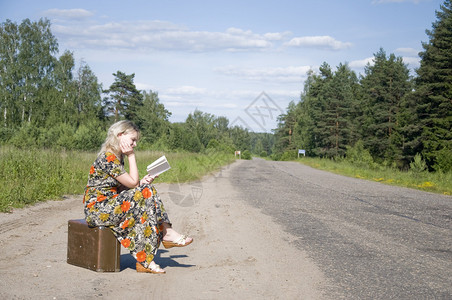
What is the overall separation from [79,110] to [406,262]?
58.7 m

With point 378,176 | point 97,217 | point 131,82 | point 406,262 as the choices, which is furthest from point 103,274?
point 131,82

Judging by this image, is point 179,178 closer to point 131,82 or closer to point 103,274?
point 103,274

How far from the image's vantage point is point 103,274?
4.85m

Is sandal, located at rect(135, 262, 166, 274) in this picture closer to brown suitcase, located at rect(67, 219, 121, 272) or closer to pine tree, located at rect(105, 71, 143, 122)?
brown suitcase, located at rect(67, 219, 121, 272)

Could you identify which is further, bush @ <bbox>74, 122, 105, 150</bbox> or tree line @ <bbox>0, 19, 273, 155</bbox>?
tree line @ <bbox>0, 19, 273, 155</bbox>

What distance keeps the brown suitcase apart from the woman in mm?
88

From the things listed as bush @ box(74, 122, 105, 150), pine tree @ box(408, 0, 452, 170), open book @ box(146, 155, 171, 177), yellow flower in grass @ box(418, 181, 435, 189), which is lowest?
yellow flower in grass @ box(418, 181, 435, 189)

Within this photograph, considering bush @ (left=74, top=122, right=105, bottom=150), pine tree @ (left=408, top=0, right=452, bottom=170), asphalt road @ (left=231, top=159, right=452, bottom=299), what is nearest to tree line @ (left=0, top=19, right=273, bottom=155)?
bush @ (left=74, top=122, right=105, bottom=150)

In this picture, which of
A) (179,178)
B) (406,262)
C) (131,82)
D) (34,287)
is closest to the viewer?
(34,287)

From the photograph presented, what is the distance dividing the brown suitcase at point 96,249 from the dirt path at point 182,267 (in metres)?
0.09

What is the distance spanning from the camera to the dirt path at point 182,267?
4195mm

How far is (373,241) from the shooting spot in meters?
7.07

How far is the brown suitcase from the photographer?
4.89 m

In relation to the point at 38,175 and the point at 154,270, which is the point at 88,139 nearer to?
the point at 38,175
